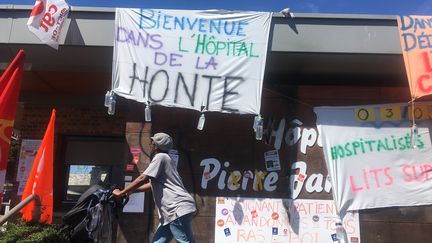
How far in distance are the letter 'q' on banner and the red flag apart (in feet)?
1.38

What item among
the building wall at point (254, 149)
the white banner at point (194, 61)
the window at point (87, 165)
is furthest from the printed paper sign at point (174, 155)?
the window at point (87, 165)

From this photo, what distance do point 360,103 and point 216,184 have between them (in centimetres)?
213

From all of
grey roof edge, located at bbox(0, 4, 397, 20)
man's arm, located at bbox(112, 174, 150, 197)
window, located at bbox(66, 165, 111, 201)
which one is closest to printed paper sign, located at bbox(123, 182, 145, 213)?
man's arm, located at bbox(112, 174, 150, 197)

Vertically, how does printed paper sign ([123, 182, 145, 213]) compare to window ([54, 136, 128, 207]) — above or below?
below

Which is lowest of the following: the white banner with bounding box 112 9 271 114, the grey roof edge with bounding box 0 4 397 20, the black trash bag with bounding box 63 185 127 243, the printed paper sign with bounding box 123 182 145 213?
the black trash bag with bounding box 63 185 127 243

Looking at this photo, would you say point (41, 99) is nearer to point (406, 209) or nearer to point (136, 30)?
point (136, 30)

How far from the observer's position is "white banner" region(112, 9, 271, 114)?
545 cm

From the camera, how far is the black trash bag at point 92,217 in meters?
4.47

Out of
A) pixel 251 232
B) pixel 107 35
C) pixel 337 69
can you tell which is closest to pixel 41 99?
pixel 107 35

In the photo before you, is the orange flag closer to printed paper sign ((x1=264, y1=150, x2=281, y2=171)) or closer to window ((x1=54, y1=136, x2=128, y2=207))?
printed paper sign ((x1=264, y1=150, x2=281, y2=171))

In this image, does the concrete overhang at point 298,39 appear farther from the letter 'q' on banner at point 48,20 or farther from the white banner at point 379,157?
the white banner at point 379,157

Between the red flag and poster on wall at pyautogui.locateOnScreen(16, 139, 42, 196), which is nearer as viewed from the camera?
the red flag

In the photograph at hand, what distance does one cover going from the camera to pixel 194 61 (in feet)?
18.1

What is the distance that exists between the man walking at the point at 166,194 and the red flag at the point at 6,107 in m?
1.35
